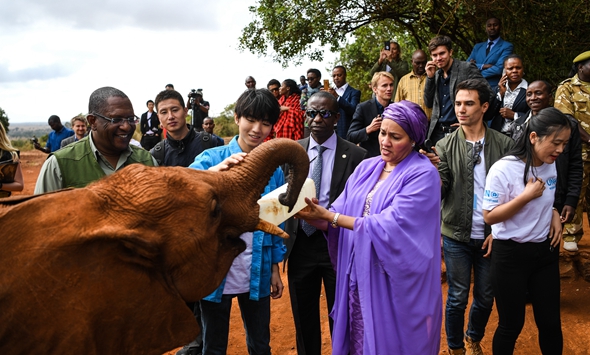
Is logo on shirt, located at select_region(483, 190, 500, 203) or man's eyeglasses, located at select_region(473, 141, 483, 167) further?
man's eyeglasses, located at select_region(473, 141, 483, 167)

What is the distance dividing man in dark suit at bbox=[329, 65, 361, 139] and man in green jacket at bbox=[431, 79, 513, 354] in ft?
12.5

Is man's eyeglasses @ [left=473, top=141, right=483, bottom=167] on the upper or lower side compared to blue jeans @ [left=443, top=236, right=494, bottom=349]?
upper

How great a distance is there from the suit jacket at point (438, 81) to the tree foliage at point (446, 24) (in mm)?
1635

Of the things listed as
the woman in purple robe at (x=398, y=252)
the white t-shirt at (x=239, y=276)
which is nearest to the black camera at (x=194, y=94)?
the white t-shirt at (x=239, y=276)

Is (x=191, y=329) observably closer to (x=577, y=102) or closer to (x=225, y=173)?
(x=225, y=173)

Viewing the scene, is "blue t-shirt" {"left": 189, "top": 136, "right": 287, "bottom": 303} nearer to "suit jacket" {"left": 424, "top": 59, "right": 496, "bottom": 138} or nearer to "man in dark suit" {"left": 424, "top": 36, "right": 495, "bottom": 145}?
"man in dark suit" {"left": 424, "top": 36, "right": 495, "bottom": 145}

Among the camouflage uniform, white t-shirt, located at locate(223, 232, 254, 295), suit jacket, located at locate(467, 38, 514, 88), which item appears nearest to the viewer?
white t-shirt, located at locate(223, 232, 254, 295)

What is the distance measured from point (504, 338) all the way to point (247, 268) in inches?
84.9

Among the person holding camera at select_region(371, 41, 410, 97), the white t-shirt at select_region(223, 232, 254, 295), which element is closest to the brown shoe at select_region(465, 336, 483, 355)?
the white t-shirt at select_region(223, 232, 254, 295)

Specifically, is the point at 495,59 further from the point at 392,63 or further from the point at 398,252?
the point at 398,252

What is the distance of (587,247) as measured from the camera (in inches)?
263

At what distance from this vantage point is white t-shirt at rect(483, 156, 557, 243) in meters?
3.69

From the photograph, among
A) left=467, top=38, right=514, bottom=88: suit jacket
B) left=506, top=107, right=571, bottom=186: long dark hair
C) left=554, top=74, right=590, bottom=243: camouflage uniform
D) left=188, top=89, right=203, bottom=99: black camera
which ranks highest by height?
left=467, top=38, right=514, bottom=88: suit jacket

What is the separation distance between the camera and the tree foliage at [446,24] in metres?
8.55
